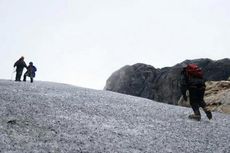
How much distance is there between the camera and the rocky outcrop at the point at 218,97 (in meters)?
29.3

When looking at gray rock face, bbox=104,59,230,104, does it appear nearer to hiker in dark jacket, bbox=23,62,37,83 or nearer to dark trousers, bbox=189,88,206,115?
hiker in dark jacket, bbox=23,62,37,83

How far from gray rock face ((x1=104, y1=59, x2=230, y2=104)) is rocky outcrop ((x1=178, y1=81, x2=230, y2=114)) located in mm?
14434

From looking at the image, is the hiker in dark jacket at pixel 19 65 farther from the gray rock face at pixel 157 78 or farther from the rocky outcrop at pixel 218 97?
the gray rock face at pixel 157 78

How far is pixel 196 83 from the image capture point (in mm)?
19703

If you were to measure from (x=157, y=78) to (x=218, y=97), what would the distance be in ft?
87.6

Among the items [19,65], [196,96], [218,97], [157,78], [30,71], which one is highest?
[19,65]

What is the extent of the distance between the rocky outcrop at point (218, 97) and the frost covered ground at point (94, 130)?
9.10 metres

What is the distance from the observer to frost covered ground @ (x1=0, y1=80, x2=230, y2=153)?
12.4 meters

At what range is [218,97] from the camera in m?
30.8

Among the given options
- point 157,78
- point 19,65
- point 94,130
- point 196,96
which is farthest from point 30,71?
point 94,130

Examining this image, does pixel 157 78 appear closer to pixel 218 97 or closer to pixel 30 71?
pixel 30 71

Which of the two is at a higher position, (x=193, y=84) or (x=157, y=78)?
(x=157, y=78)

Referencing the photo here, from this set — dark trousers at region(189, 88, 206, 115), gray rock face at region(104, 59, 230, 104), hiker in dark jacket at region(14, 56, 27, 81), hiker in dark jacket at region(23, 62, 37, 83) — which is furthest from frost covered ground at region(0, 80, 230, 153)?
gray rock face at region(104, 59, 230, 104)

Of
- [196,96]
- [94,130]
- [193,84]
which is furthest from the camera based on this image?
[196,96]
